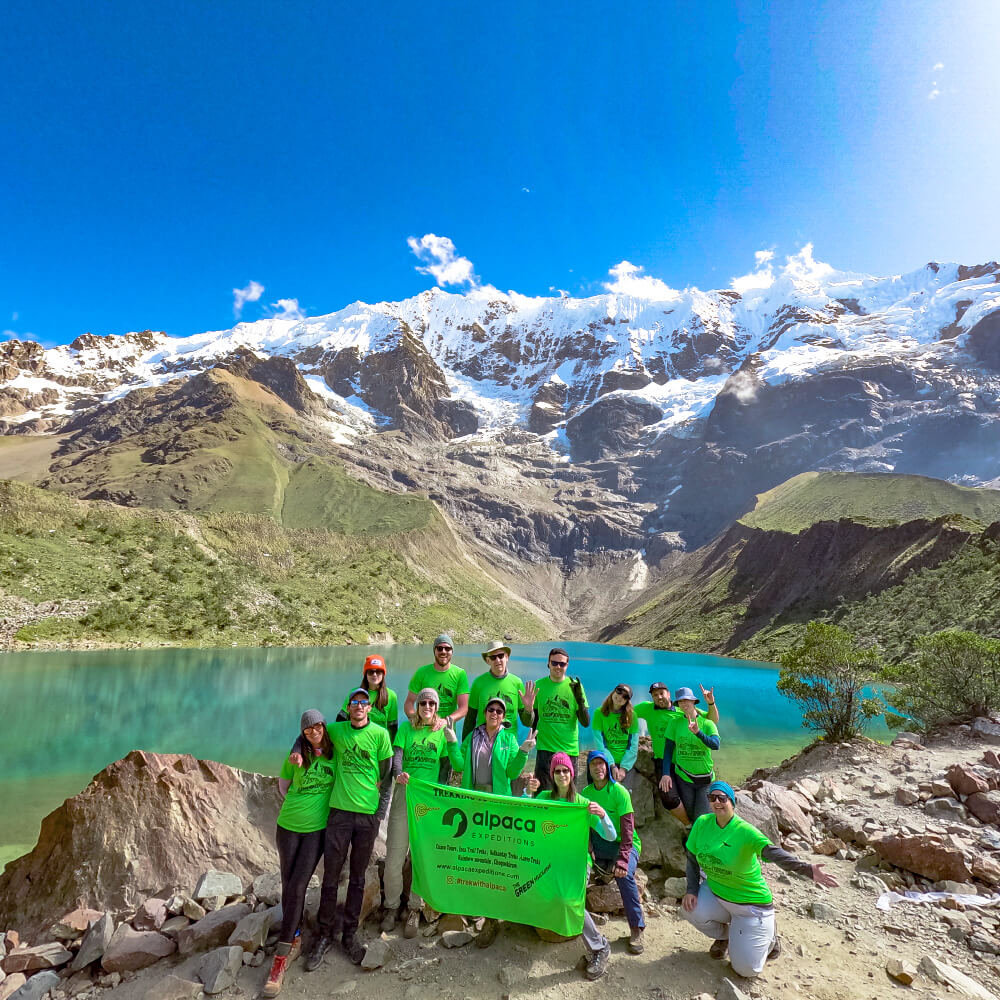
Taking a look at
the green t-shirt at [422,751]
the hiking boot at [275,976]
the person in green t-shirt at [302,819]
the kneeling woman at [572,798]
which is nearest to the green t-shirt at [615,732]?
the kneeling woman at [572,798]

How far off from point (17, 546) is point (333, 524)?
244ft

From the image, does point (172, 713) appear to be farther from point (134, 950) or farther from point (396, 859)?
point (396, 859)

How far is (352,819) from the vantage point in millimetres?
6703

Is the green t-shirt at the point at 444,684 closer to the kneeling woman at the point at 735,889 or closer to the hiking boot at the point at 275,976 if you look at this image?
the hiking boot at the point at 275,976

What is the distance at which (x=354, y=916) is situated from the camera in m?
6.58

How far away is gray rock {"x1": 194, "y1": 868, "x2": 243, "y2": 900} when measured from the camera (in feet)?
24.1


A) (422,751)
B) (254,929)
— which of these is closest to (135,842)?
(254,929)

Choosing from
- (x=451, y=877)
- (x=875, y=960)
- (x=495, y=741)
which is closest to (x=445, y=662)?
(x=495, y=741)

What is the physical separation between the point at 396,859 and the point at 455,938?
43.5 inches

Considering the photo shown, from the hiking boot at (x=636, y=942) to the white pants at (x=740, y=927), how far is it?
0.60 metres

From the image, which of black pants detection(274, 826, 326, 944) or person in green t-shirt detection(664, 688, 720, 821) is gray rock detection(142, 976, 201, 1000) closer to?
black pants detection(274, 826, 326, 944)

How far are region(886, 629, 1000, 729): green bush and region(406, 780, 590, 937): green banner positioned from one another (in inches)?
799

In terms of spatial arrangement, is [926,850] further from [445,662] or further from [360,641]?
[360,641]

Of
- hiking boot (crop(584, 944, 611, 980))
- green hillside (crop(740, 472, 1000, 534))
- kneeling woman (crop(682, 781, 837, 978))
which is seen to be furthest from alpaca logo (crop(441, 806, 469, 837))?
green hillside (crop(740, 472, 1000, 534))
